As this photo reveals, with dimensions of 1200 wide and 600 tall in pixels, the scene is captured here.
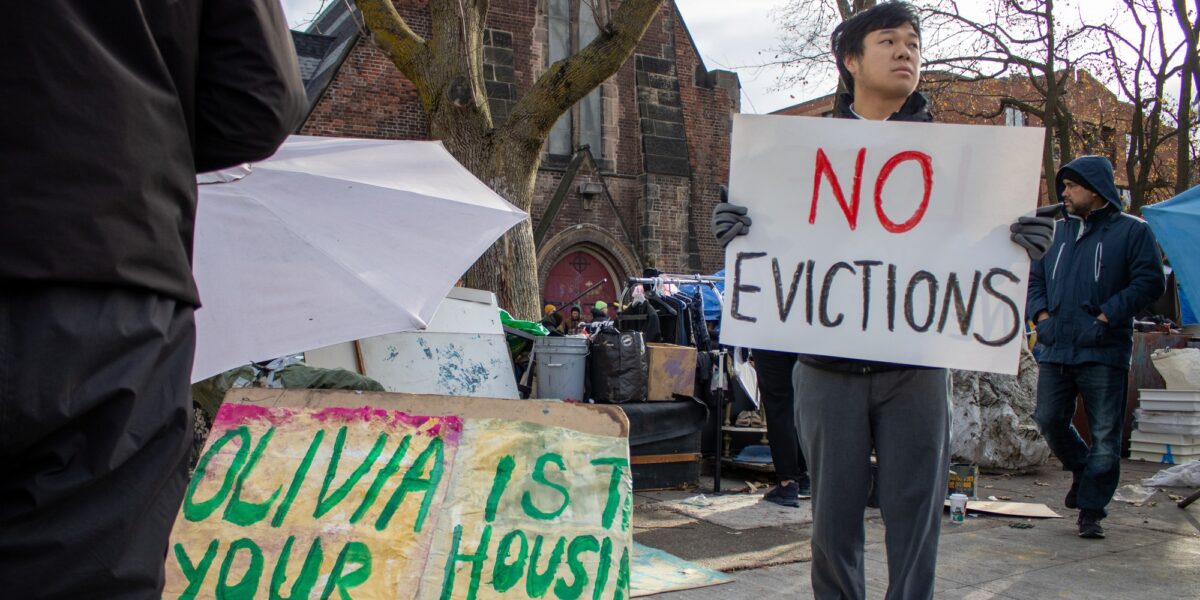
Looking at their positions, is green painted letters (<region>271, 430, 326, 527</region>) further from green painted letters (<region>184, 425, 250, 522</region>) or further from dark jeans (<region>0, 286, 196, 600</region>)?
dark jeans (<region>0, 286, 196, 600</region>)

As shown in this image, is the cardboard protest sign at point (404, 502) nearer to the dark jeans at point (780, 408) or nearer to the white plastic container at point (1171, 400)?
the dark jeans at point (780, 408)

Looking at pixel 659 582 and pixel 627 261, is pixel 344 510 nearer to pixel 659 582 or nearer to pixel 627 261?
pixel 659 582

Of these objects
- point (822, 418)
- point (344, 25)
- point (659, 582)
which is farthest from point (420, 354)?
point (344, 25)

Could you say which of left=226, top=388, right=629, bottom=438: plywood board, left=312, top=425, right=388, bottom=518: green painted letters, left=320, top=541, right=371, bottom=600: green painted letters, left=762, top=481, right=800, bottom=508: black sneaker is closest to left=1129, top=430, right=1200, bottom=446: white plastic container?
left=762, top=481, right=800, bottom=508: black sneaker

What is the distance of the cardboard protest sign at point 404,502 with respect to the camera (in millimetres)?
3104

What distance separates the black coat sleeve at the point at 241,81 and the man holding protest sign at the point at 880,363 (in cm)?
168

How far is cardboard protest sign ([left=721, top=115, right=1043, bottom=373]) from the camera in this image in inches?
118

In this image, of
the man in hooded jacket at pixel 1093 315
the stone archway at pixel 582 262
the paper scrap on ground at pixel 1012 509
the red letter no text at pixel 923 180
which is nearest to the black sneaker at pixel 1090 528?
the man in hooded jacket at pixel 1093 315

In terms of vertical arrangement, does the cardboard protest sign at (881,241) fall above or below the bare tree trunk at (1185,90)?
below

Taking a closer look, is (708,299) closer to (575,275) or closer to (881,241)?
(881,241)

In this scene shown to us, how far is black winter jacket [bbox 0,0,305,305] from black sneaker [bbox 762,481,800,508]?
5.51m

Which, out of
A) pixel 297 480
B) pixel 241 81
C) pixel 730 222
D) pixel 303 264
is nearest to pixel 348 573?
pixel 297 480

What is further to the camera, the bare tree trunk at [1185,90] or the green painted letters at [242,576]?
the bare tree trunk at [1185,90]

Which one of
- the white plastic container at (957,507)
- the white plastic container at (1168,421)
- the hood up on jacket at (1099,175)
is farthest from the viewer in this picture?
the white plastic container at (1168,421)
